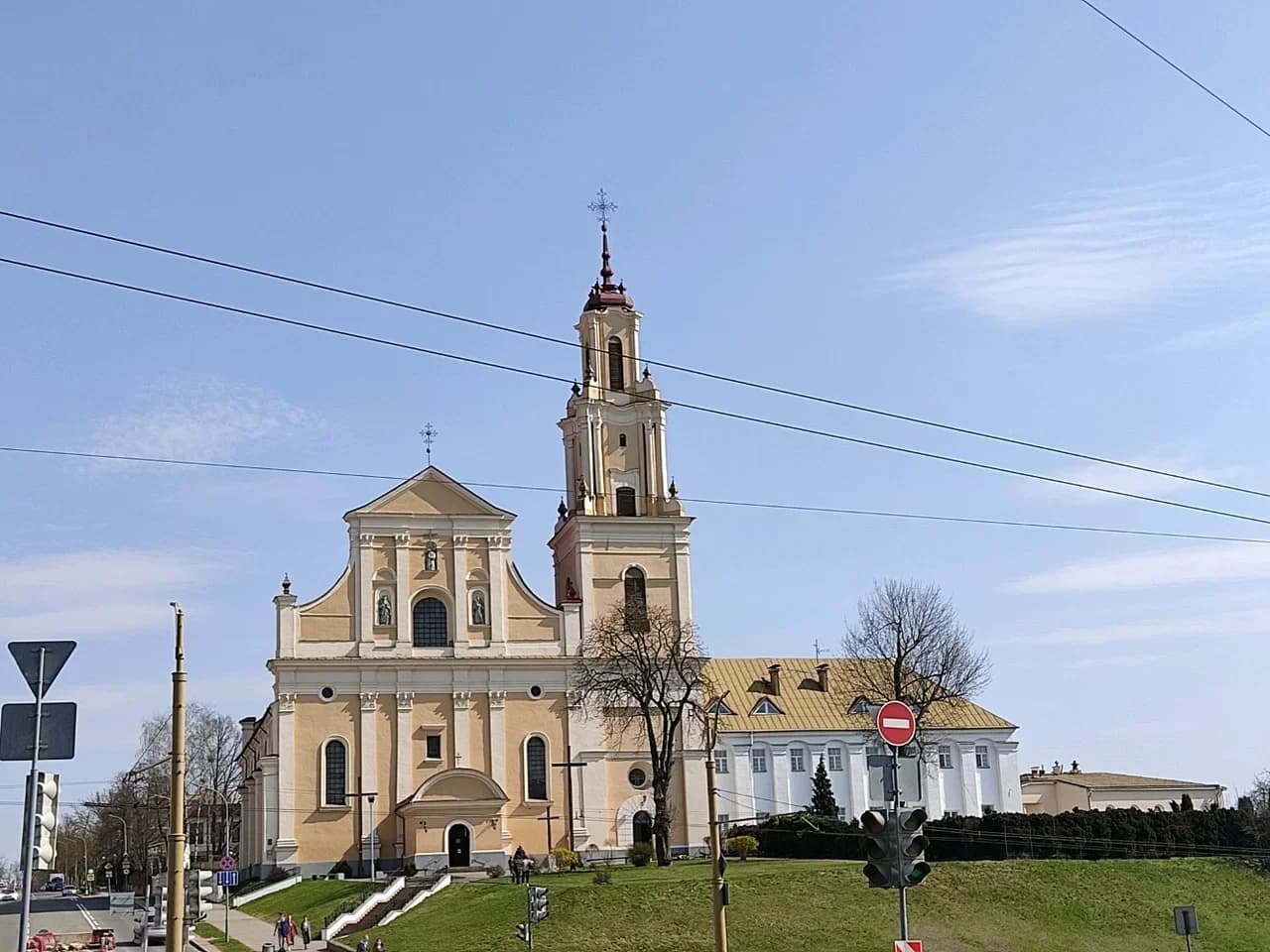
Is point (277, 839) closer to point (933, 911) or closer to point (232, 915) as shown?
point (232, 915)

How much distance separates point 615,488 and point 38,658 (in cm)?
5732

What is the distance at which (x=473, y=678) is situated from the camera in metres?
67.0

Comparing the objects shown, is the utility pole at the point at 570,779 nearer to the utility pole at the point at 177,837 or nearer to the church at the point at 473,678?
the church at the point at 473,678

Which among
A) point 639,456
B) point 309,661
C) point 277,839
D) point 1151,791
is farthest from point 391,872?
point 1151,791

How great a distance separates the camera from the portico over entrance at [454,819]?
62750 millimetres

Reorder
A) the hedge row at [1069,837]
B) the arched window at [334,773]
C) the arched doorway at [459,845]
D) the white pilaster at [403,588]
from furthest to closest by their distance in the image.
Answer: the white pilaster at [403,588] → the arched window at [334,773] → the arched doorway at [459,845] → the hedge row at [1069,837]

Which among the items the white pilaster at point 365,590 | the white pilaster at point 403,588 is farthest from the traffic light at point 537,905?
the white pilaster at point 365,590

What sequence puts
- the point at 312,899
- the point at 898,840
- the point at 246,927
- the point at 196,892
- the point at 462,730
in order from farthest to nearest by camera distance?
the point at 462,730 < the point at 312,899 < the point at 246,927 < the point at 196,892 < the point at 898,840

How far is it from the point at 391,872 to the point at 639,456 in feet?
71.8

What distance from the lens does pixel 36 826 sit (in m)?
14.3

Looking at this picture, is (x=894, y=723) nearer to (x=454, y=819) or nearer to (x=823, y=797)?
(x=454, y=819)

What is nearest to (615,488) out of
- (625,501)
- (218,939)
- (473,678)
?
(625,501)

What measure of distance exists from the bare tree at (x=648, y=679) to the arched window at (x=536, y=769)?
2.85 meters

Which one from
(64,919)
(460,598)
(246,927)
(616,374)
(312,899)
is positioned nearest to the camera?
(246,927)
